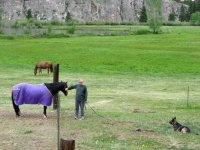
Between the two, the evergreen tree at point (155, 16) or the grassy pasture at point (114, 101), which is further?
the evergreen tree at point (155, 16)

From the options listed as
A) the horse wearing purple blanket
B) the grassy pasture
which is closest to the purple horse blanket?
the horse wearing purple blanket

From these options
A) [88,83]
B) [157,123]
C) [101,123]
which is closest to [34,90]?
[101,123]

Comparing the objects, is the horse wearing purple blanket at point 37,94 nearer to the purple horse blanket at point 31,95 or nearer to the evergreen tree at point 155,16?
the purple horse blanket at point 31,95

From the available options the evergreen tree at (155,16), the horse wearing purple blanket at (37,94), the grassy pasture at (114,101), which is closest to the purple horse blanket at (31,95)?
the horse wearing purple blanket at (37,94)

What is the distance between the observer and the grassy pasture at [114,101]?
1850cm

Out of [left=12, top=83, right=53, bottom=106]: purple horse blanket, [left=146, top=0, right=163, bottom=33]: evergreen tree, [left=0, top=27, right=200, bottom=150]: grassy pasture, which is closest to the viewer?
[left=0, top=27, right=200, bottom=150]: grassy pasture

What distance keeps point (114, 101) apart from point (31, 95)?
9198mm

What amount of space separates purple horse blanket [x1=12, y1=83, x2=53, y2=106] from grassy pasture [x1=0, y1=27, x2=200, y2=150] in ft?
2.92

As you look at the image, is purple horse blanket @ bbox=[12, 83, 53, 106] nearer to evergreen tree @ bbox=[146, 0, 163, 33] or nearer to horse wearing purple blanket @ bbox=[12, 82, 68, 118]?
horse wearing purple blanket @ bbox=[12, 82, 68, 118]

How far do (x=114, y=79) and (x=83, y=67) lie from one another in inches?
461

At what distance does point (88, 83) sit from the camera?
4278 centimetres

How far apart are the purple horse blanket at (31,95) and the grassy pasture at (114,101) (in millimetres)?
890

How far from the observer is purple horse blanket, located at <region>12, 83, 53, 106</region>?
23.3m

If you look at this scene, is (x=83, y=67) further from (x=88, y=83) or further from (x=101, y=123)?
(x=101, y=123)
